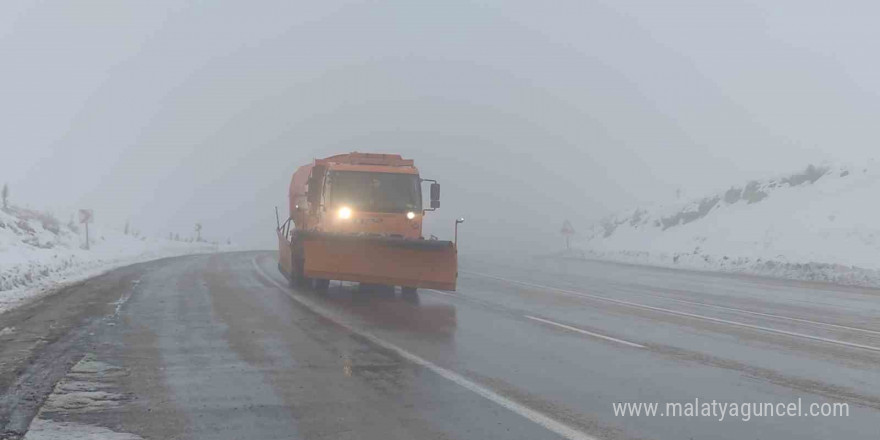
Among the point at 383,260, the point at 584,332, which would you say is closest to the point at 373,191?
the point at 383,260

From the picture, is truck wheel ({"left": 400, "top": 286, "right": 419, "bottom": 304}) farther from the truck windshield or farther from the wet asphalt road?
the truck windshield

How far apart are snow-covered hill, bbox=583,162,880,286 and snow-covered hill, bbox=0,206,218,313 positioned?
22.5m

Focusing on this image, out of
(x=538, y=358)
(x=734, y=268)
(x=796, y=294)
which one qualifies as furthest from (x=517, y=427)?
(x=734, y=268)

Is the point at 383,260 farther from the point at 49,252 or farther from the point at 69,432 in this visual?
the point at 49,252

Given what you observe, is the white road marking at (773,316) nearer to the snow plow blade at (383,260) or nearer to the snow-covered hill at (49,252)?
the snow plow blade at (383,260)

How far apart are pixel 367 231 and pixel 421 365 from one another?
8155mm

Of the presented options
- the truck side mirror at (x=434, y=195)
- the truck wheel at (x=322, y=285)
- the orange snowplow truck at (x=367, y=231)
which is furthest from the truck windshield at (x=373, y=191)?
the truck wheel at (x=322, y=285)

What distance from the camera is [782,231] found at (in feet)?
103

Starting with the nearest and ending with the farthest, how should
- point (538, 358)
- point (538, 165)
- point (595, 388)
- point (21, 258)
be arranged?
point (595, 388), point (538, 358), point (21, 258), point (538, 165)

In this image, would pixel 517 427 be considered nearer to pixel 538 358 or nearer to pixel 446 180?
pixel 538 358

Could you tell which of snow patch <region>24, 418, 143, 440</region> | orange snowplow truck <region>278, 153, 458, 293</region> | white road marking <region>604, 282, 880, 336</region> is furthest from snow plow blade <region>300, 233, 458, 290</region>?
snow patch <region>24, 418, 143, 440</region>

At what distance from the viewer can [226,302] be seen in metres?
13.9

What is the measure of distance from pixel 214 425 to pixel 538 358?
4001mm

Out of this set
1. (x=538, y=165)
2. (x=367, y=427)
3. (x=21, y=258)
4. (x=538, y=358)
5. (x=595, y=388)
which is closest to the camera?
(x=367, y=427)
